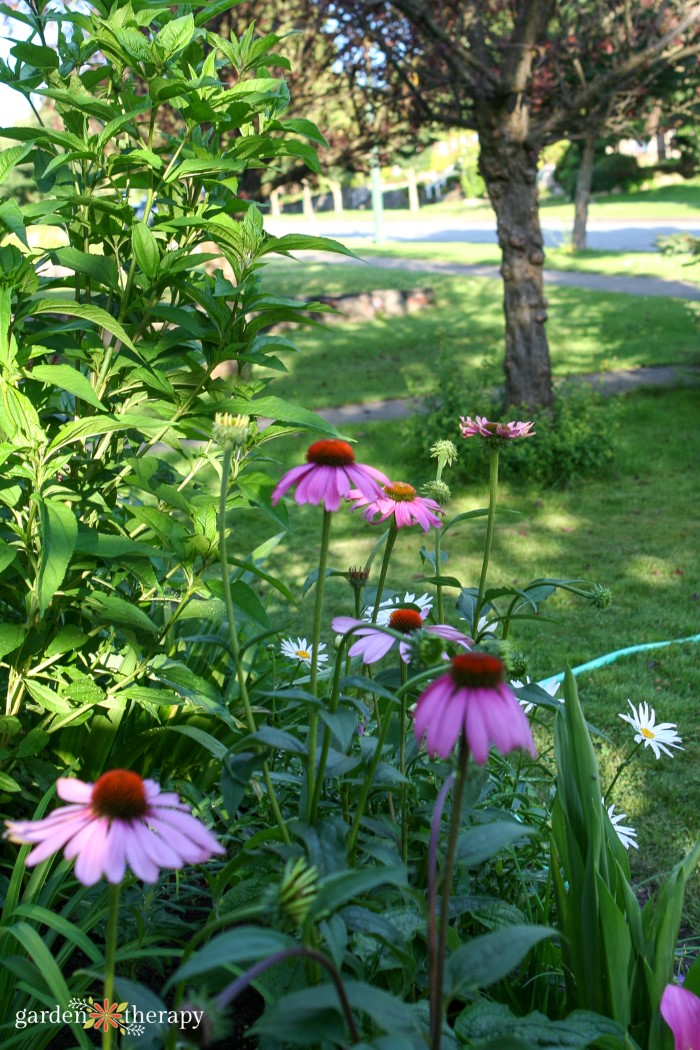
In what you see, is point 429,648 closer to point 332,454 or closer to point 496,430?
point 332,454

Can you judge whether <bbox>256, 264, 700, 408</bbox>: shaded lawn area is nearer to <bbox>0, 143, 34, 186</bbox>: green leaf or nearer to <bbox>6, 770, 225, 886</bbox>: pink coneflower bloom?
<bbox>0, 143, 34, 186</bbox>: green leaf

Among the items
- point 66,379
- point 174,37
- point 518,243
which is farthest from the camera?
point 518,243

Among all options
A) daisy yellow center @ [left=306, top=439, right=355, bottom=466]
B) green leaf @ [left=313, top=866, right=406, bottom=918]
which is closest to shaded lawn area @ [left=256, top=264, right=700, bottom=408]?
daisy yellow center @ [left=306, top=439, right=355, bottom=466]

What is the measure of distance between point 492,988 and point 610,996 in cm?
28

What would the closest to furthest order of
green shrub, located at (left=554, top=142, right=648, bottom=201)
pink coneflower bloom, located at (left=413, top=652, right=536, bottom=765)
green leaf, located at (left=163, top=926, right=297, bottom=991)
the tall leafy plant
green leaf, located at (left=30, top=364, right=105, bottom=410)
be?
1. green leaf, located at (left=163, top=926, right=297, bottom=991)
2. pink coneflower bloom, located at (left=413, top=652, right=536, bottom=765)
3. green leaf, located at (left=30, top=364, right=105, bottom=410)
4. the tall leafy plant
5. green shrub, located at (left=554, top=142, right=648, bottom=201)

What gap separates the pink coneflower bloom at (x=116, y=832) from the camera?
0.88 m

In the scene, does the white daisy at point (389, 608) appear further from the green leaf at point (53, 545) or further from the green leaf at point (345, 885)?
the green leaf at point (345, 885)

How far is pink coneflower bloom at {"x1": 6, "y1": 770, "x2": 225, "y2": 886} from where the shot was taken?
2.89 ft

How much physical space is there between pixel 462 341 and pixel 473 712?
34.1 ft

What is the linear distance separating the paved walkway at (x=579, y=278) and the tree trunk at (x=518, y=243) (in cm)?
747

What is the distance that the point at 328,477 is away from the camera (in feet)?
3.94

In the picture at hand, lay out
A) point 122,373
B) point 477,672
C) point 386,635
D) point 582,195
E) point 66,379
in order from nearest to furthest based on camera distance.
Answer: point 477,672, point 386,635, point 66,379, point 122,373, point 582,195

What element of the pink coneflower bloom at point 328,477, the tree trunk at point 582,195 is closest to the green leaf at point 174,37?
the pink coneflower bloom at point 328,477
